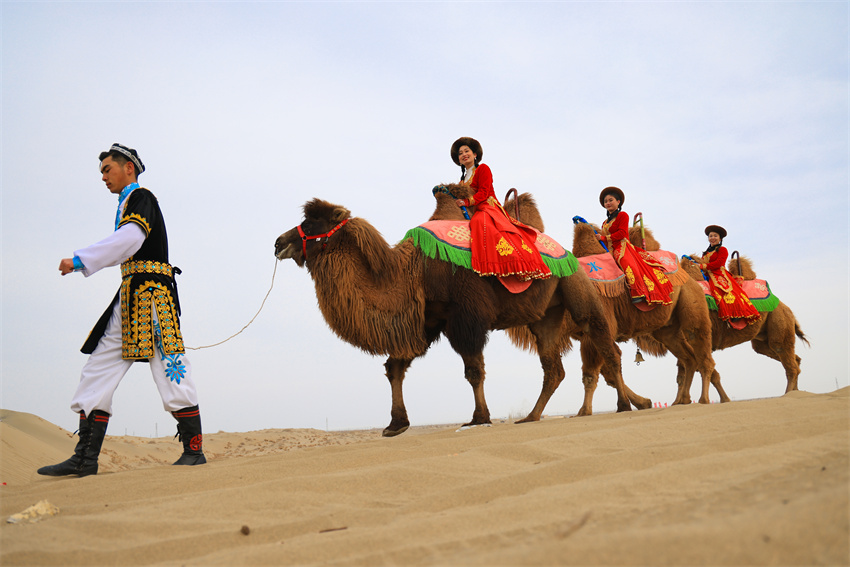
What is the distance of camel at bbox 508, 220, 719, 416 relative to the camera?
29.5ft

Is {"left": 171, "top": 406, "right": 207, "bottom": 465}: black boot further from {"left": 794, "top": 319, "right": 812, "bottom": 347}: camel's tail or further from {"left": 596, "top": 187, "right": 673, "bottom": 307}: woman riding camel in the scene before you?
{"left": 794, "top": 319, "right": 812, "bottom": 347}: camel's tail

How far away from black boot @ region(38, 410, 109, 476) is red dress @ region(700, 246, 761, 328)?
A: 30.9ft

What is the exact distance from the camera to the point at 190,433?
5.07 metres

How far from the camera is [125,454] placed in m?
7.64

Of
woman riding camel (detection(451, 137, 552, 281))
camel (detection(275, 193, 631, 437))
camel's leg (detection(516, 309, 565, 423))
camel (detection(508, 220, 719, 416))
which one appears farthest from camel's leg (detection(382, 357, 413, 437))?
camel (detection(508, 220, 719, 416))

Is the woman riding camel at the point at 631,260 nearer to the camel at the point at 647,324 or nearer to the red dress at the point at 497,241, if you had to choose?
the camel at the point at 647,324

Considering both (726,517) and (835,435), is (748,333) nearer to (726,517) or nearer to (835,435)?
(835,435)

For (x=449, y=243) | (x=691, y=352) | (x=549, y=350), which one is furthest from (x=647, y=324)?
(x=449, y=243)

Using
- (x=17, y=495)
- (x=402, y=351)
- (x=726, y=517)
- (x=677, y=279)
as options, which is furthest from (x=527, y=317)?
(x=726, y=517)

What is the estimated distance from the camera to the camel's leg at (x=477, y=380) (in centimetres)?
687

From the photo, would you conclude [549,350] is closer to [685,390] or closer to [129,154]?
[685,390]

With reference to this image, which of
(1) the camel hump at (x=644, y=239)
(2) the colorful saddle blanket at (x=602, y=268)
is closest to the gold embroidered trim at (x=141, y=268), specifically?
(2) the colorful saddle blanket at (x=602, y=268)

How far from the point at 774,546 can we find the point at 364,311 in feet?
17.7

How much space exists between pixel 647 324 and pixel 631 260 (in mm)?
937
